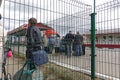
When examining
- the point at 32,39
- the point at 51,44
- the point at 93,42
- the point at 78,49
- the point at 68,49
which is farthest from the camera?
the point at 78,49

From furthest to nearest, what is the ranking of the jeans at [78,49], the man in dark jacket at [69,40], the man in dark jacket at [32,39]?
1. the jeans at [78,49]
2. the man in dark jacket at [69,40]
3. the man in dark jacket at [32,39]

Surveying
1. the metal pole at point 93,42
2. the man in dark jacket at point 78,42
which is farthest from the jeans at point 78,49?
the metal pole at point 93,42

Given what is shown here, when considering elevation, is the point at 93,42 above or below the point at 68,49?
above

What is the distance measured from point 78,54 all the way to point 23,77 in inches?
90.6

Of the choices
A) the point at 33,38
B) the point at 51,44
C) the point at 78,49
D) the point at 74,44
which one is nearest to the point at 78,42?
the point at 74,44

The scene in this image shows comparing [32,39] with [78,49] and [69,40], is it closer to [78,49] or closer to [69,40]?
[69,40]

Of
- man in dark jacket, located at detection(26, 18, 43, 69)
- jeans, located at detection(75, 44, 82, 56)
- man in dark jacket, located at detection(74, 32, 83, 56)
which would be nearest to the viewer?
man in dark jacket, located at detection(26, 18, 43, 69)

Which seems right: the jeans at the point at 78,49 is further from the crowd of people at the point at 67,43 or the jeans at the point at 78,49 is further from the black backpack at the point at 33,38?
the black backpack at the point at 33,38

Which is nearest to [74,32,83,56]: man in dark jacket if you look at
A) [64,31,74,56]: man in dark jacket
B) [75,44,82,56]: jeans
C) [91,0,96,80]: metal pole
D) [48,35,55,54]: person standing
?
[75,44,82,56]: jeans

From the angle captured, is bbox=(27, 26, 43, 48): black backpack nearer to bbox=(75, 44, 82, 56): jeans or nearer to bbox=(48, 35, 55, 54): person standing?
bbox=(48, 35, 55, 54): person standing

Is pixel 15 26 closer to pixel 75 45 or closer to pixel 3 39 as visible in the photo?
pixel 3 39

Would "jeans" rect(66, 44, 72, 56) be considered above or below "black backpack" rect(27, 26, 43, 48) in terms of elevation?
below

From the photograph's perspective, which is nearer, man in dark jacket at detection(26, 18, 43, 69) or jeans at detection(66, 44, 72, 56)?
man in dark jacket at detection(26, 18, 43, 69)

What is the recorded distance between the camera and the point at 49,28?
5234mm
